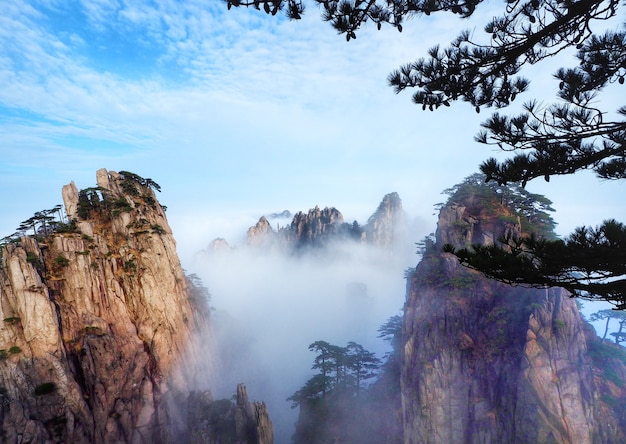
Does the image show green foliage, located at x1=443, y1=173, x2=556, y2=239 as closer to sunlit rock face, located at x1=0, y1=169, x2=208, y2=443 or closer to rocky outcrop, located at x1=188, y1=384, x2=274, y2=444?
rocky outcrop, located at x1=188, y1=384, x2=274, y2=444

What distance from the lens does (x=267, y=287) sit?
79000 millimetres

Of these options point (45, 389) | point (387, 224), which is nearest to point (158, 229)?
point (45, 389)

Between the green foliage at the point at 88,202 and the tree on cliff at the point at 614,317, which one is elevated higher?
the green foliage at the point at 88,202

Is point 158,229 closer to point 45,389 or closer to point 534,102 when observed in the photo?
point 45,389

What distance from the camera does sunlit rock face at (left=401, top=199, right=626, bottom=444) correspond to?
59.0 ft

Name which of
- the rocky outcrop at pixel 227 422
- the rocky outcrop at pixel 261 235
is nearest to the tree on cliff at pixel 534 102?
the rocky outcrop at pixel 227 422

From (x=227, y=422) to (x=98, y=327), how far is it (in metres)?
12.8

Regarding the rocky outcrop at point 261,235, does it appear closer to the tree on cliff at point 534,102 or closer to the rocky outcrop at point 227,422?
the rocky outcrop at point 227,422

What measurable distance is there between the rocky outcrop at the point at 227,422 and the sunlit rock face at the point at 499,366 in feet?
38.0

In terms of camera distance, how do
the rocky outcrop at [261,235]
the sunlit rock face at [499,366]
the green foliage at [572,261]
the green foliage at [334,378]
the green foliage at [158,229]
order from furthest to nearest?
the rocky outcrop at [261,235]
the green foliage at [334,378]
the green foliage at [158,229]
the sunlit rock face at [499,366]
the green foliage at [572,261]

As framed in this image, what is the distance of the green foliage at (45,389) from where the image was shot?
19.2 metres

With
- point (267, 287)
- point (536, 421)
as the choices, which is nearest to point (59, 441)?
point (536, 421)

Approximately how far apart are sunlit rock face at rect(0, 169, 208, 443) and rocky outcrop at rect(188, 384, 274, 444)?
1.57 m

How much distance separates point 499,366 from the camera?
19891mm
